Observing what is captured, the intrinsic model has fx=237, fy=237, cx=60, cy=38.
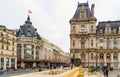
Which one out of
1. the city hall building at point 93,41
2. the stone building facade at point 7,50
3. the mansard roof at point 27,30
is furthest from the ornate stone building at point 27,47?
the city hall building at point 93,41

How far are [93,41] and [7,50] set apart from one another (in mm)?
35232

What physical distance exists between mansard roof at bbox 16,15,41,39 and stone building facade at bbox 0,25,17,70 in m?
20.1

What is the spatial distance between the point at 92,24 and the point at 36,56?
4307cm

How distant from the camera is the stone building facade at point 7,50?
303ft

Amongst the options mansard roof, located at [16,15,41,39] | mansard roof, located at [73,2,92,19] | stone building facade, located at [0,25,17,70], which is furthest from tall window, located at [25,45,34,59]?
mansard roof, located at [73,2,92,19]

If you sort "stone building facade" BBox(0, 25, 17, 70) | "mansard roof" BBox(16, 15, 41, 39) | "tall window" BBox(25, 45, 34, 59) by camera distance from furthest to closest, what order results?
"mansard roof" BBox(16, 15, 41, 39) < "tall window" BBox(25, 45, 34, 59) < "stone building facade" BBox(0, 25, 17, 70)

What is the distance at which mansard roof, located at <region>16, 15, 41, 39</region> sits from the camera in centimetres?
12522

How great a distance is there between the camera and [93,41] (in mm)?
94688

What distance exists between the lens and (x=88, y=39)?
95562 millimetres

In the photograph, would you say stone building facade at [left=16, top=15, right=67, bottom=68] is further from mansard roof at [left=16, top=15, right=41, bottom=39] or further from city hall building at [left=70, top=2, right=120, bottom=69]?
city hall building at [left=70, top=2, right=120, bottom=69]

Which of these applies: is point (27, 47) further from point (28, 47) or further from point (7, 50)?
point (7, 50)

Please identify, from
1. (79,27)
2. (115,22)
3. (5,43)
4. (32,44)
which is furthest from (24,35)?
(115,22)

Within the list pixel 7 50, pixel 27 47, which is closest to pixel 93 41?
pixel 7 50

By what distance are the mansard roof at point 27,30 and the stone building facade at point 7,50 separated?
2006 cm
